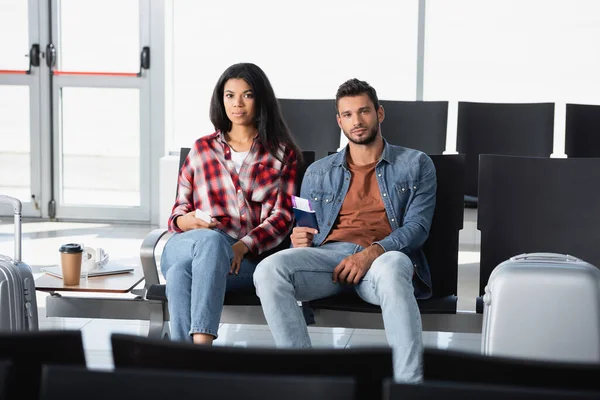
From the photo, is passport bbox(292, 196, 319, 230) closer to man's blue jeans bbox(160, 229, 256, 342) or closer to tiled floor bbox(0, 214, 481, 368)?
man's blue jeans bbox(160, 229, 256, 342)

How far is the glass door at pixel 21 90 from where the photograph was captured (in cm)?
620

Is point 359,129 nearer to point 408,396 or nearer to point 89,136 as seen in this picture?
point 408,396

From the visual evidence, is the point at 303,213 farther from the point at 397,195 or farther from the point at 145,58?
the point at 145,58

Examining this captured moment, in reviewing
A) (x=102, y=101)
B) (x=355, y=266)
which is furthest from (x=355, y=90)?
(x=102, y=101)

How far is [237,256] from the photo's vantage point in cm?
279

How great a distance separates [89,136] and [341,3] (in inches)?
81.5

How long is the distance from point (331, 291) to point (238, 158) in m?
0.64

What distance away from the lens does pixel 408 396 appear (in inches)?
37.2

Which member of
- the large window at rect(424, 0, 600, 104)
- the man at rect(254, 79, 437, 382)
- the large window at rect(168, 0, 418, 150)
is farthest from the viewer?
the large window at rect(168, 0, 418, 150)

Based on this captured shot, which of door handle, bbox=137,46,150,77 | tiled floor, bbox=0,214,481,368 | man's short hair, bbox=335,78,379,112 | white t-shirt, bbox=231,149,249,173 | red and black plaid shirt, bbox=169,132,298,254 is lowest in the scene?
tiled floor, bbox=0,214,481,368

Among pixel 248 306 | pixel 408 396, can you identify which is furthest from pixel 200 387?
pixel 248 306

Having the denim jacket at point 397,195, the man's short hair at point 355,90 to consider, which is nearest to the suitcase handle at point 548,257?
the denim jacket at point 397,195

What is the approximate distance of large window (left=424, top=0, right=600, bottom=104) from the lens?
5816 millimetres

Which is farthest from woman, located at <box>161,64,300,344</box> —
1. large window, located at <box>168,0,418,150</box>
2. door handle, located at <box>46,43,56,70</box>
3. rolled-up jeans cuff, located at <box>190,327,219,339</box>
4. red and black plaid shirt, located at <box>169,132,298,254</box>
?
door handle, located at <box>46,43,56,70</box>
